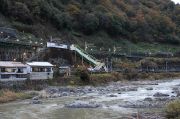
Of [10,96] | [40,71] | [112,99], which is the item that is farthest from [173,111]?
[40,71]

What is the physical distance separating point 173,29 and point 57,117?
11051cm

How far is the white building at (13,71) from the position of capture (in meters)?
52.0

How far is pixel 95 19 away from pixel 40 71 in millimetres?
54882

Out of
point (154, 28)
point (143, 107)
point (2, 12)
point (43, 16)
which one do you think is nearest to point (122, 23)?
point (154, 28)

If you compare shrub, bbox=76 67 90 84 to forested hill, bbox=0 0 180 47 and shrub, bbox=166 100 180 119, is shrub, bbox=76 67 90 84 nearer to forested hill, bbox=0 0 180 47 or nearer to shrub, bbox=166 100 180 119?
forested hill, bbox=0 0 180 47

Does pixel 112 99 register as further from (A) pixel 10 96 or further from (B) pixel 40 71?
→ (B) pixel 40 71

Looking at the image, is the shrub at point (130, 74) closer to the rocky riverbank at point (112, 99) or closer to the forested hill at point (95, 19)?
the forested hill at point (95, 19)

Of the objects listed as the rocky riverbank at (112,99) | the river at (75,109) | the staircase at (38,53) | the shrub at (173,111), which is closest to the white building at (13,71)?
the rocky riverbank at (112,99)

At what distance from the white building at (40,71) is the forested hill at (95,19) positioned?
2492cm

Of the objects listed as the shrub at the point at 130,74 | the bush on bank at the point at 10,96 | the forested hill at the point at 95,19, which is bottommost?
the bush on bank at the point at 10,96

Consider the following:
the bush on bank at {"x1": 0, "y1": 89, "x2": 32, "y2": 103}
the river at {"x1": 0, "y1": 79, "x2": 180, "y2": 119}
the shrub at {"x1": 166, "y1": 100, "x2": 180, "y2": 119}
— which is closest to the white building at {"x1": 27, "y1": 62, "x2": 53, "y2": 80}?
the river at {"x1": 0, "y1": 79, "x2": 180, "y2": 119}

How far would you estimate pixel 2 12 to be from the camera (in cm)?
8881

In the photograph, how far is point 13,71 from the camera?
53875 mm

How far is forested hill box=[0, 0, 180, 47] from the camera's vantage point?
9029 centimetres
